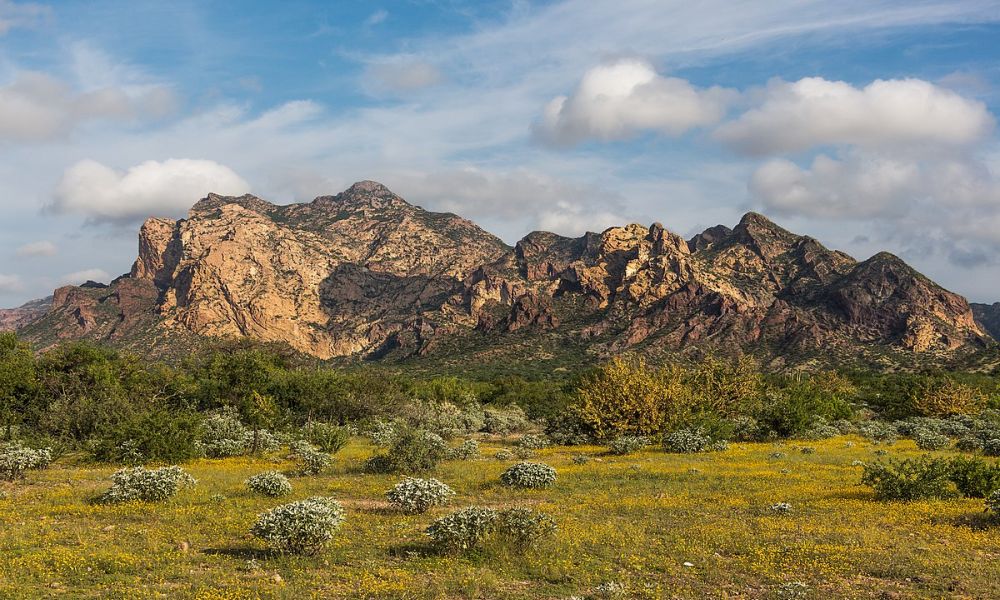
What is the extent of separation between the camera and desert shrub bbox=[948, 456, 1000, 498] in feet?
64.9

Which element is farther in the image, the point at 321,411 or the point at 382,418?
the point at 382,418

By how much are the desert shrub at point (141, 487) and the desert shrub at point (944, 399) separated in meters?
55.3

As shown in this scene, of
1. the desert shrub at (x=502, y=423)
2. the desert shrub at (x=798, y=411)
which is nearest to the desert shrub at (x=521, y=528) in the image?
the desert shrub at (x=798, y=411)

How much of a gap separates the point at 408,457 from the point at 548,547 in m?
14.0

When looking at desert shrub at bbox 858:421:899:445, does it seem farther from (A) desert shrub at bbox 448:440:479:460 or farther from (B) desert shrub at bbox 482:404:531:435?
(B) desert shrub at bbox 482:404:531:435

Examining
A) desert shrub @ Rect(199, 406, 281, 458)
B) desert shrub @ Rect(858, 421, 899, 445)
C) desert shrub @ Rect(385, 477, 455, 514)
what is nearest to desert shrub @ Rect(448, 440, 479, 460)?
desert shrub @ Rect(199, 406, 281, 458)

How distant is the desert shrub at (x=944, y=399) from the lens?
159ft

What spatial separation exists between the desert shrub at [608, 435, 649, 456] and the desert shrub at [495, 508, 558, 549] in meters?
20.3

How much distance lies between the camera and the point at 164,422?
29.2 m

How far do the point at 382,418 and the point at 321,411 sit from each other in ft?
19.8

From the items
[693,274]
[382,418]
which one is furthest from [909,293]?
[382,418]

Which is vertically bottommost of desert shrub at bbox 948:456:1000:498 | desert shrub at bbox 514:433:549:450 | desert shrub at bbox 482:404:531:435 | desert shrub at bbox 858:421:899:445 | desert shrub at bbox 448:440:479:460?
desert shrub at bbox 482:404:531:435

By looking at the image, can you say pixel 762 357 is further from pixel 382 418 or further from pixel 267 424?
pixel 267 424

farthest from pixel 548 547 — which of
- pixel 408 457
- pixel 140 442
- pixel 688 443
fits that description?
pixel 140 442
